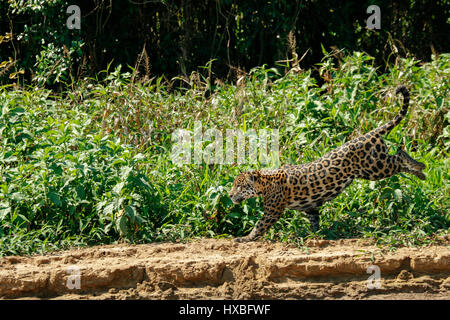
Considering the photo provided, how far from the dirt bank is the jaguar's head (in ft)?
2.05

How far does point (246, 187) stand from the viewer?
6188 millimetres

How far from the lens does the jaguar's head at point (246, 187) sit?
618 cm

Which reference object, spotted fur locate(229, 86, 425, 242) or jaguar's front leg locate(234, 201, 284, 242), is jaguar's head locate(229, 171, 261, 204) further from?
jaguar's front leg locate(234, 201, 284, 242)

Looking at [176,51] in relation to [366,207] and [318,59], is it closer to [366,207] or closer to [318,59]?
[318,59]

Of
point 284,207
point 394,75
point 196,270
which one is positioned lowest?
point 196,270

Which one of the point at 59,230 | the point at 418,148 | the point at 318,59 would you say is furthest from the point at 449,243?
the point at 318,59

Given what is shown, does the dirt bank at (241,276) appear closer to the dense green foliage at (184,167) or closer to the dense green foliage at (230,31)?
the dense green foliage at (184,167)

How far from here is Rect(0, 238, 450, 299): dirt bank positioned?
5.54 m

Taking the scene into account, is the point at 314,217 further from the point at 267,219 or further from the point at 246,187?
the point at 246,187

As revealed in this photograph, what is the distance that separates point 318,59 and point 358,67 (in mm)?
3314

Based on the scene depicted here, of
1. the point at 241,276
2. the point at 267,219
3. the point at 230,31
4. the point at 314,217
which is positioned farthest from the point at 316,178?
the point at 230,31

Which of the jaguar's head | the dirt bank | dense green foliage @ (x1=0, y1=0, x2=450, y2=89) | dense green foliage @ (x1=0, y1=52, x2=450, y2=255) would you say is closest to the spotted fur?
the jaguar's head

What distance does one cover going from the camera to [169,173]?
23.2 ft

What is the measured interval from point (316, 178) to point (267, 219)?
599 millimetres
